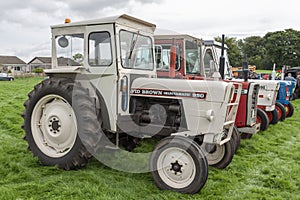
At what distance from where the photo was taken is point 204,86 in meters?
3.99

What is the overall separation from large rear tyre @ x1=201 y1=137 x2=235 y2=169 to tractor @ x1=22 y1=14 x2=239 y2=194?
2 centimetres

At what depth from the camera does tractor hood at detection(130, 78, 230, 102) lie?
3932 mm

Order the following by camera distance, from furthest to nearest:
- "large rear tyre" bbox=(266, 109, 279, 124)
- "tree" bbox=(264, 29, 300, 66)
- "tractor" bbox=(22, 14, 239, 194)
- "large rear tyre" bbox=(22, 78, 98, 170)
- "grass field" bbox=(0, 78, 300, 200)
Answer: "tree" bbox=(264, 29, 300, 66) → "large rear tyre" bbox=(266, 109, 279, 124) → "large rear tyre" bbox=(22, 78, 98, 170) → "tractor" bbox=(22, 14, 239, 194) → "grass field" bbox=(0, 78, 300, 200)

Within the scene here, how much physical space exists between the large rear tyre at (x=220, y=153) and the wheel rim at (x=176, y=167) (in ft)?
3.06

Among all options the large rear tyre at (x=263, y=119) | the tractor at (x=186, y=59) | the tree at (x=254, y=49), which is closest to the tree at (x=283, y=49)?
the tree at (x=254, y=49)

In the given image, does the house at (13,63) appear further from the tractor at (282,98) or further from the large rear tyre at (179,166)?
the large rear tyre at (179,166)

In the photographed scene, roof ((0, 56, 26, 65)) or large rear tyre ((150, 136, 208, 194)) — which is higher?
roof ((0, 56, 26, 65))

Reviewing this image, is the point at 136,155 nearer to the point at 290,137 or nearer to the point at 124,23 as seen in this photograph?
the point at 124,23

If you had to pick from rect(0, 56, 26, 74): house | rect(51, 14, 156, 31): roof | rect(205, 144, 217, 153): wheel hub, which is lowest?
rect(205, 144, 217, 153): wheel hub

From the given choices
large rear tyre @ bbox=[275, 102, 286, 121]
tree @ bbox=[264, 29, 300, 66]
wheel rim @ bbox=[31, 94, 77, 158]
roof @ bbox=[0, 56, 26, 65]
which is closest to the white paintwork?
wheel rim @ bbox=[31, 94, 77, 158]

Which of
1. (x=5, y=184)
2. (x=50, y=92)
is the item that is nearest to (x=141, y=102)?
(x=50, y=92)

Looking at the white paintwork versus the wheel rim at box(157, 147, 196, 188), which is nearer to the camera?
the wheel rim at box(157, 147, 196, 188)

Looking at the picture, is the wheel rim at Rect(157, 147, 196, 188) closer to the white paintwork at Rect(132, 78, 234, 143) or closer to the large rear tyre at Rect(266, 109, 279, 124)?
the white paintwork at Rect(132, 78, 234, 143)

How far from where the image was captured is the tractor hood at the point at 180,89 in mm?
3932
